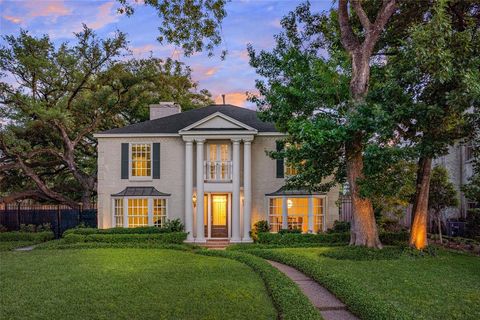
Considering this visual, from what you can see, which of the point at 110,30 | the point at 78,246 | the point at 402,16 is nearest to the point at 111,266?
the point at 78,246

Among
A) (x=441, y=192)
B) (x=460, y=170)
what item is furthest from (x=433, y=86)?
(x=460, y=170)

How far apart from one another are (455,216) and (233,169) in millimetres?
12984

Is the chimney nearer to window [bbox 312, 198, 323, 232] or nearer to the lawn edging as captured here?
window [bbox 312, 198, 323, 232]

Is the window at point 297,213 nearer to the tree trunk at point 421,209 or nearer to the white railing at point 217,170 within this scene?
the white railing at point 217,170

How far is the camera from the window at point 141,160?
19531mm

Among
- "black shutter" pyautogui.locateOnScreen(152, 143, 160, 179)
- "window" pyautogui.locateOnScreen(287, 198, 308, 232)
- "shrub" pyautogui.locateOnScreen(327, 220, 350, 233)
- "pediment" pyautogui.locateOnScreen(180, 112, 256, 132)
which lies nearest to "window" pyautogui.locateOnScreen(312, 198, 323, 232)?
"window" pyautogui.locateOnScreen(287, 198, 308, 232)

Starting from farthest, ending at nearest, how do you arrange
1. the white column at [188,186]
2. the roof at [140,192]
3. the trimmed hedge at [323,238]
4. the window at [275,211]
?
the window at [275,211] < the roof at [140,192] < the white column at [188,186] < the trimmed hedge at [323,238]

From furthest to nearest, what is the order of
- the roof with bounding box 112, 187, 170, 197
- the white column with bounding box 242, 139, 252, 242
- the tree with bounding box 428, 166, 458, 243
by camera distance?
1. the roof with bounding box 112, 187, 170, 197
2. the white column with bounding box 242, 139, 252, 242
3. the tree with bounding box 428, 166, 458, 243

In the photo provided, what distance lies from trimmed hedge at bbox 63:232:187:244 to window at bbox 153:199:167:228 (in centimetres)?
229

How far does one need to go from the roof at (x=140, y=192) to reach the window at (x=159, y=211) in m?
0.49

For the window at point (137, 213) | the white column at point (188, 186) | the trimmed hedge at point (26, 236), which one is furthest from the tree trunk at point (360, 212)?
the trimmed hedge at point (26, 236)

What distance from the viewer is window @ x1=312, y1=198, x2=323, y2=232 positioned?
18812 millimetres

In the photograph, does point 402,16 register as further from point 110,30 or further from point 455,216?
point 110,30

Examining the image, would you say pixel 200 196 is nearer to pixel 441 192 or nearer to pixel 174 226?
pixel 174 226
